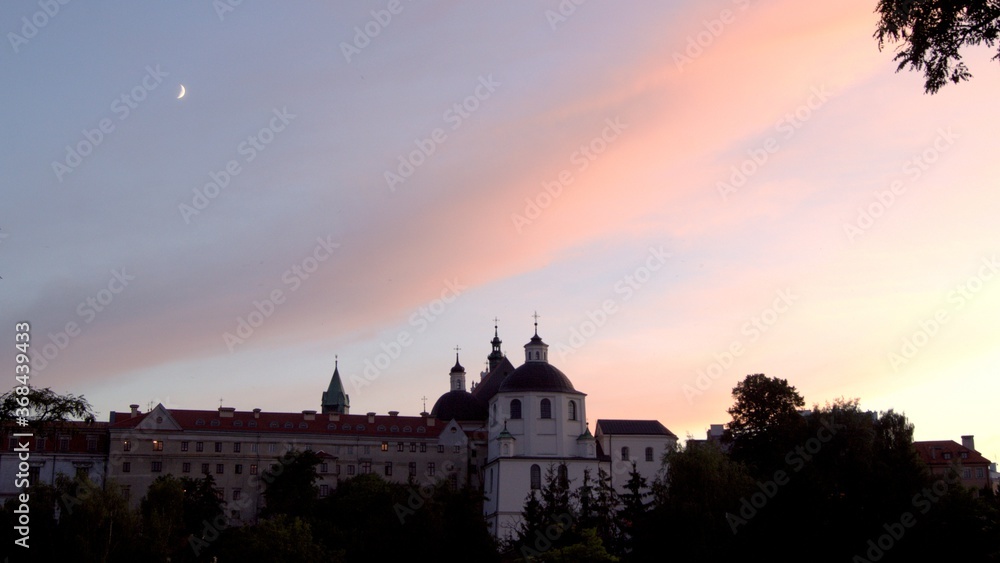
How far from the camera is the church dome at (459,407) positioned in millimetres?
104938

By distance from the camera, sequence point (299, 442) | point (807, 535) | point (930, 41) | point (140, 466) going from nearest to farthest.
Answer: point (930, 41)
point (807, 535)
point (140, 466)
point (299, 442)

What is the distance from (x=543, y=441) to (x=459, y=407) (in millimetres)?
20717

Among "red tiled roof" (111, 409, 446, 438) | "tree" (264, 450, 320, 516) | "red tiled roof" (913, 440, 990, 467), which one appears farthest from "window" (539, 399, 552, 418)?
"red tiled roof" (913, 440, 990, 467)

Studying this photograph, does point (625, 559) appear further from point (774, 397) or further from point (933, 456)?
point (933, 456)

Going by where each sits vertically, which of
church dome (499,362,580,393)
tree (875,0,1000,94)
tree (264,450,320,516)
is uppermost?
church dome (499,362,580,393)

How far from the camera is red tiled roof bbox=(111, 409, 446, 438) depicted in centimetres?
9431

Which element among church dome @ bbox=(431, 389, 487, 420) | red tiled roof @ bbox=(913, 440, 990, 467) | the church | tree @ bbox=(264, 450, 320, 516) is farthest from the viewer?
church dome @ bbox=(431, 389, 487, 420)

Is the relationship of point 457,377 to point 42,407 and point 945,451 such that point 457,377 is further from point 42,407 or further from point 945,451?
point 42,407

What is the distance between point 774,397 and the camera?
68375mm

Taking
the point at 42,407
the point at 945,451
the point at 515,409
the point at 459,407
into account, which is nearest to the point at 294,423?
the point at 459,407

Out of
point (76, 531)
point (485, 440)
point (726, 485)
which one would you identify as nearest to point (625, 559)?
point (726, 485)

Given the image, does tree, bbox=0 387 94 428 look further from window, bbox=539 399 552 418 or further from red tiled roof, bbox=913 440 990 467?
red tiled roof, bbox=913 440 990 467

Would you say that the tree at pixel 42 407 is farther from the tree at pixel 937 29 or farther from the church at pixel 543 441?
the church at pixel 543 441

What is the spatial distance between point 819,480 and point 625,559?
11500 millimetres
